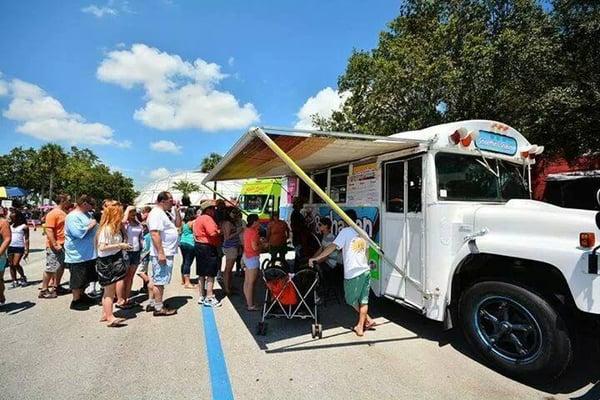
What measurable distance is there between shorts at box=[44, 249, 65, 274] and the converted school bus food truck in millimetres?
3525

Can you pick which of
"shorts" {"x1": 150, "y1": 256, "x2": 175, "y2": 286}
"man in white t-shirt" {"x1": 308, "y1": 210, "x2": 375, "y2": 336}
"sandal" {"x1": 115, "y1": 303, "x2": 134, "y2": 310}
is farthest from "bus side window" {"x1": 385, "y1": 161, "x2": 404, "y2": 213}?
"sandal" {"x1": 115, "y1": 303, "x2": 134, "y2": 310}

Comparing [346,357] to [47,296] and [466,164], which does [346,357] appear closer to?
[466,164]

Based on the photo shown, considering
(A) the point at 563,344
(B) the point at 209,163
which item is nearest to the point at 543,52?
(A) the point at 563,344

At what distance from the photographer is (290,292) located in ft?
15.8

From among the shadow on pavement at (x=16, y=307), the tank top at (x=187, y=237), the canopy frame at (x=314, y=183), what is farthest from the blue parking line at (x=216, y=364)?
the shadow on pavement at (x=16, y=307)

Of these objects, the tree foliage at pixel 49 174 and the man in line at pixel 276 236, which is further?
the tree foliage at pixel 49 174

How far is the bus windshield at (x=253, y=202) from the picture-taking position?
15.5 metres

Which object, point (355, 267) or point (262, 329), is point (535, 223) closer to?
point (355, 267)

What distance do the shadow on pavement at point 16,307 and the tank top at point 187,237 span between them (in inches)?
102

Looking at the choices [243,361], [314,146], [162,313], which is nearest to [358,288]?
[243,361]

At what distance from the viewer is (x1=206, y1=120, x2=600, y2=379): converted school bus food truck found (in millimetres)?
3361

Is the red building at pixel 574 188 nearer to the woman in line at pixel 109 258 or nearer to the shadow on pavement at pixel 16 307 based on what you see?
the woman in line at pixel 109 258

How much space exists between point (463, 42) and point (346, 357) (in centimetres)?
1338

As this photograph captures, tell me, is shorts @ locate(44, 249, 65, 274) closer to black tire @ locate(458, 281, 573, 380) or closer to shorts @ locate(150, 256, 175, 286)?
shorts @ locate(150, 256, 175, 286)
